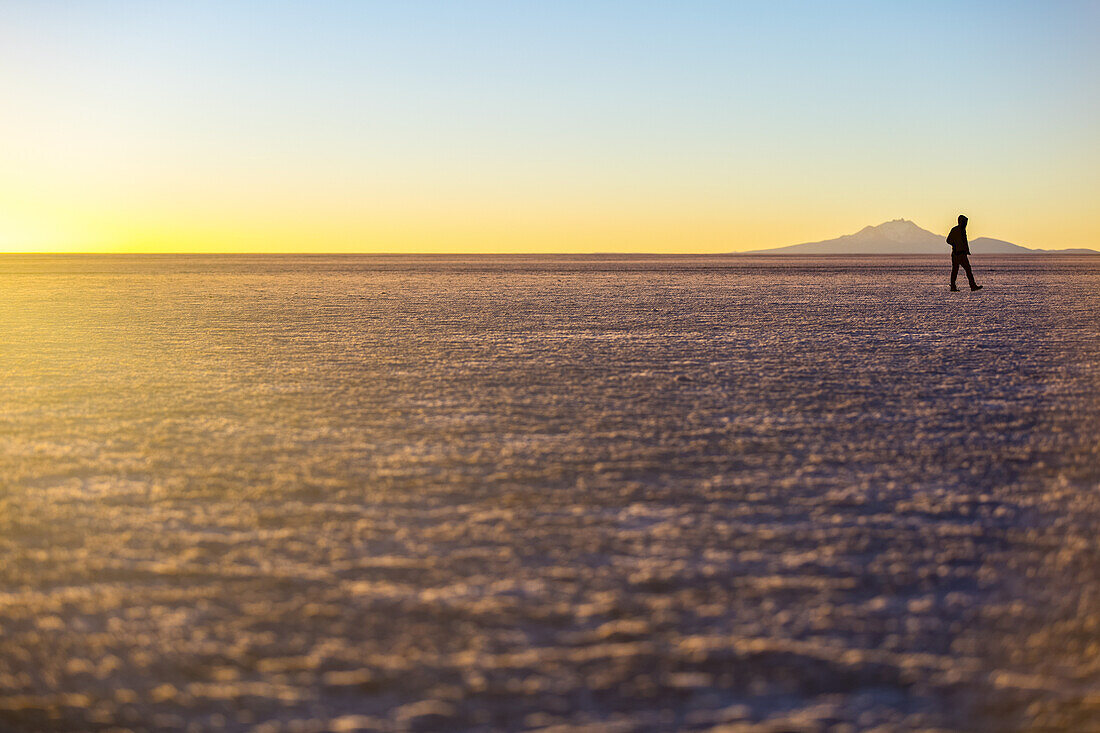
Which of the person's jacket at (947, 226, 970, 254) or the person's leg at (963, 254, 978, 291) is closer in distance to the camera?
the person's jacket at (947, 226, 970, 254)

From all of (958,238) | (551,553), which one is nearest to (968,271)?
(958,238)

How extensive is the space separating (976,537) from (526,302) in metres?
17.9

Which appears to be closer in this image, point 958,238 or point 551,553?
point 551,553

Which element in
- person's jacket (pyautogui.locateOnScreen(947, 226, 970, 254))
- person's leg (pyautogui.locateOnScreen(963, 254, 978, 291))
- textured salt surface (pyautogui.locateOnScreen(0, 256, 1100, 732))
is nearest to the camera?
textured salt surface (pyautogui.locateOnScreen(0, 256, 1100, 732))

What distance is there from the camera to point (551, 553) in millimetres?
3682

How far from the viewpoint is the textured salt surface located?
256cm

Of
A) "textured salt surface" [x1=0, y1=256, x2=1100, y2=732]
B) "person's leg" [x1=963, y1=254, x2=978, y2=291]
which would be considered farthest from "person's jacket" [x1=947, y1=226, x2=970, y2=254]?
"textured salt surface" [x1=0, y1=256, x2=1100, y2=732]

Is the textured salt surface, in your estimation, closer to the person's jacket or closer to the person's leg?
the person's jacket

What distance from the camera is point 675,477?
4.91 metres

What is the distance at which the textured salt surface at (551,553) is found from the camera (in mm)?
2564

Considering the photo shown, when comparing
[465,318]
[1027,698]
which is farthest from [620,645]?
[465,318]

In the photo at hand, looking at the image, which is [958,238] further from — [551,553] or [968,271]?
[551,553]

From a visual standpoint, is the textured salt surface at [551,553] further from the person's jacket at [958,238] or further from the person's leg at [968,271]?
the person's leg at [968,271]

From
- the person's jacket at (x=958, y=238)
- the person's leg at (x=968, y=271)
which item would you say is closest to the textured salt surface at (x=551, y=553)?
the person's jacket at (x=958, y=238)
